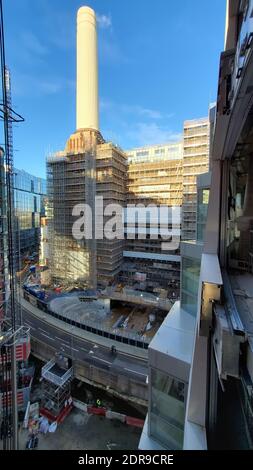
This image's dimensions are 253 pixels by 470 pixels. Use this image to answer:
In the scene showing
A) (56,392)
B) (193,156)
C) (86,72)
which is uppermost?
(86,72)

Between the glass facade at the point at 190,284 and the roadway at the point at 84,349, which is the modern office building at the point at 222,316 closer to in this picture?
the glass facade at the point at 190,284

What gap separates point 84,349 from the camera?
9.57 metres

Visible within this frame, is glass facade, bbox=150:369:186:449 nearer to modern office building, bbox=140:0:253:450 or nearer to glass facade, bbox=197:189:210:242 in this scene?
modern office building, bbox=140:0:253:450

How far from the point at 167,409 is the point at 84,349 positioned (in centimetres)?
766

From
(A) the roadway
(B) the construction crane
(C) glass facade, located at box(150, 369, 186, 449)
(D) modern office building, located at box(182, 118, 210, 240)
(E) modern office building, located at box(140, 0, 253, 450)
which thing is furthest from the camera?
(D) modern office building, located at box(182, 118, 210, 240)

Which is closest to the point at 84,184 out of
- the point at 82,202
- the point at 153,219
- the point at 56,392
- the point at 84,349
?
the point at 82,202

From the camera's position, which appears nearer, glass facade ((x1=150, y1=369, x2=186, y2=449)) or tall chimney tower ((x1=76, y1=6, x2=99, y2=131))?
glass facade ((x1=150, y1=369, x2=186, y2=449))

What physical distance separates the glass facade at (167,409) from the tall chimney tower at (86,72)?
17795mm

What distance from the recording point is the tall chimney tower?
56.4ft

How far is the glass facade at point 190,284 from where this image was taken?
11.7 ft

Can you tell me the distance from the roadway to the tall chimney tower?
14261mm

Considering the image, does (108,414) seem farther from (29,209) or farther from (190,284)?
(29,209)

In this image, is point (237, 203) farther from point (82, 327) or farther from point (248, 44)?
point (82, 327)

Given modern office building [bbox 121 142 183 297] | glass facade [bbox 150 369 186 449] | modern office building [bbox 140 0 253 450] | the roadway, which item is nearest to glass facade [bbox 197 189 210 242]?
modern office building [bbox 140 0 253 450]
